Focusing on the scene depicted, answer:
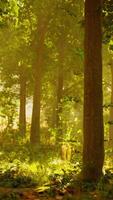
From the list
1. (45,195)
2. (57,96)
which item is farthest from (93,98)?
(57,96)

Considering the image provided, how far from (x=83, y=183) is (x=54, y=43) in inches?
717

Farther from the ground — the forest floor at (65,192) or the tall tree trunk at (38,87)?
the tall tree trunk at (38,87)

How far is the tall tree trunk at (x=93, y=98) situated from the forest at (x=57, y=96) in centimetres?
3

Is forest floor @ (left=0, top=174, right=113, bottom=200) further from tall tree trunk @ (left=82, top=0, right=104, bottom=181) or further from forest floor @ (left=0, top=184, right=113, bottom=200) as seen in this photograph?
tall tree trunk @ (left=82, top=0, right=104, bottom=181)

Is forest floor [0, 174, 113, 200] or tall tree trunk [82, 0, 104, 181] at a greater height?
tall tree trunk [82, 0, 104, 181]

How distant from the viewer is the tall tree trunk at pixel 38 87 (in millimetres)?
25906

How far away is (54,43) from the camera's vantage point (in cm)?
2855

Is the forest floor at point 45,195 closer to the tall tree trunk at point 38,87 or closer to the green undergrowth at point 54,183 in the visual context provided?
the green undergrowth at point 54,183

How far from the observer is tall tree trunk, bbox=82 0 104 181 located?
453 inches

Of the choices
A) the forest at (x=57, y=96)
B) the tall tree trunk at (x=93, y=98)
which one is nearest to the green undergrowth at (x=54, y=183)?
the forest at (x=57, y=96)

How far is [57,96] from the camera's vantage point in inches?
1152

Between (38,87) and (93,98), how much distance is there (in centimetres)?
1501

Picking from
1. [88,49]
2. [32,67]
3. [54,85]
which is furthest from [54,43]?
[88,49]

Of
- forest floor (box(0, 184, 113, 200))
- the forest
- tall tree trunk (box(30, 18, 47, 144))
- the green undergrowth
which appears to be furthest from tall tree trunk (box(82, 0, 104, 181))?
tall tree trunk (box(30, 18, 47, 144))
